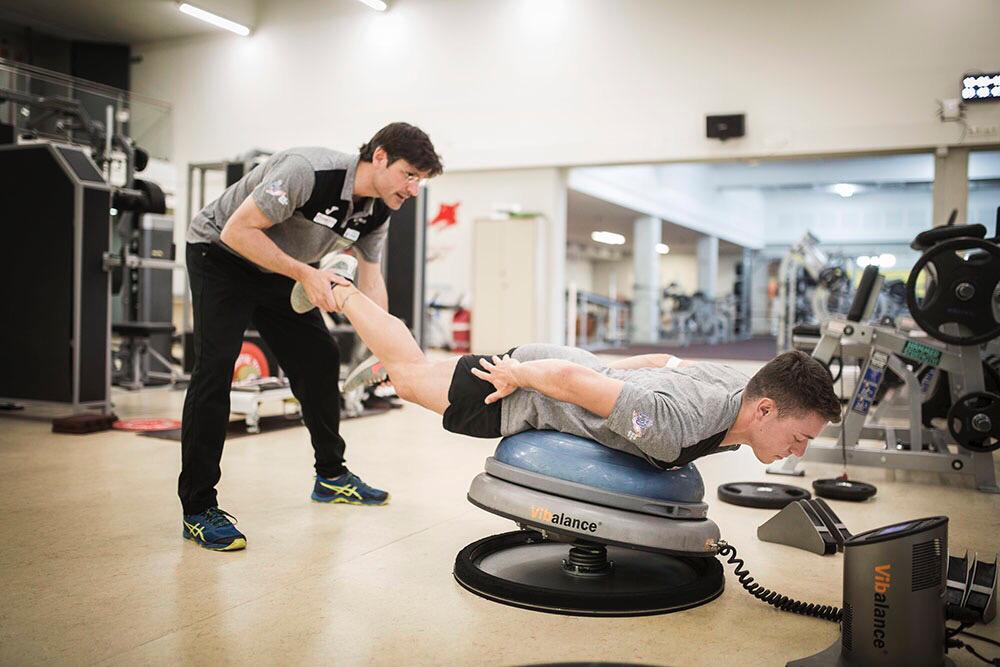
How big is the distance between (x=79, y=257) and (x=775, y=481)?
12.5 feet

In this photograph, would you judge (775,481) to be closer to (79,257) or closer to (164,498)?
(164,498)

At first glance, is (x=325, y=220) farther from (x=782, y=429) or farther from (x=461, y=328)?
(x=461, y=328)

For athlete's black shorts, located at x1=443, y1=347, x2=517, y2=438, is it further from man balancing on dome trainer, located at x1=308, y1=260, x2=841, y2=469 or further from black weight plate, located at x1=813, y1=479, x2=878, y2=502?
black weight plate, located at x1=813, y1=479, x2=878, y2=502

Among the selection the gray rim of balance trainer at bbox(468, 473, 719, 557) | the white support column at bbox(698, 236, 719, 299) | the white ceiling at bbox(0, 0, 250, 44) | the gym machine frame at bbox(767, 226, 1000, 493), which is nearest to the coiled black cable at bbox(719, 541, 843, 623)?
the gray rim of balance trainer at bbox(468, 473, 719, 557)

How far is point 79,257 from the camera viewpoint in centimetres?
432

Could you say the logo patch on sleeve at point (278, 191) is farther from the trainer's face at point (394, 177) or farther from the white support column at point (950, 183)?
the white support column at point (950, 183)

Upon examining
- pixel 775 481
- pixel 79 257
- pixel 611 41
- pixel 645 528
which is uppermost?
pixel 611 41

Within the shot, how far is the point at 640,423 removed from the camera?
1679mm

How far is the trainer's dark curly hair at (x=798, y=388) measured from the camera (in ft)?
5.58

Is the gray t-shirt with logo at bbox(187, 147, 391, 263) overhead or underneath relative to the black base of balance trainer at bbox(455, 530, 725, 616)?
overhead

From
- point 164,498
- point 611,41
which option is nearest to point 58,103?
point 164,498

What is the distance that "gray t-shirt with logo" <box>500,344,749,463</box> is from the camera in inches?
66.5

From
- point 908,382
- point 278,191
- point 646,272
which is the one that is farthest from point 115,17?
point 908,382

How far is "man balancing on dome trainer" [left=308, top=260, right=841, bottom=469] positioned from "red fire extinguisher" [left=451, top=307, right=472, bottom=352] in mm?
8681
